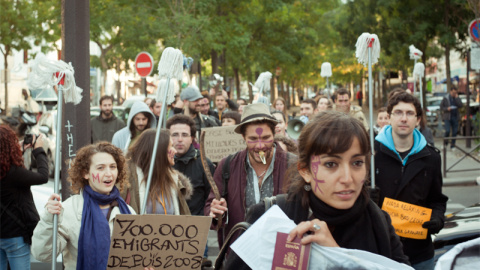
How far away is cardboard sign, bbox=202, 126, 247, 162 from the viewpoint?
7.71 meters

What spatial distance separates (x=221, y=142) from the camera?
7777mm

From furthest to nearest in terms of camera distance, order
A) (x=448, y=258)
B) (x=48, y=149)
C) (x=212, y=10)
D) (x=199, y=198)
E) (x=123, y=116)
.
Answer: (x=212, y=10) < (x=123, y=116) < (x=48, y=149) < (x=199, y=198) < (x=448, y=258)

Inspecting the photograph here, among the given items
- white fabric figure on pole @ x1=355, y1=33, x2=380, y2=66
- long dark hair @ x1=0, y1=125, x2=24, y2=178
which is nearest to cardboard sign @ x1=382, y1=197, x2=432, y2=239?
white fabric figure on pole @ x1=355, y1=33, x2=380, y2=66

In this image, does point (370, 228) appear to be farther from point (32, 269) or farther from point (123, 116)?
point (123, 116)

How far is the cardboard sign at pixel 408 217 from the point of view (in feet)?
14.9

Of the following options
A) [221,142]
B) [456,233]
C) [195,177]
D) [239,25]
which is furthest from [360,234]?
[239,25]

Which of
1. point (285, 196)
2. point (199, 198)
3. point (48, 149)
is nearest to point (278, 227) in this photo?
point (285, 196)

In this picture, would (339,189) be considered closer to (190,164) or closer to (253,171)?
(253,171)

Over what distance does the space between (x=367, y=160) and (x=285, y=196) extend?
374 millimetres

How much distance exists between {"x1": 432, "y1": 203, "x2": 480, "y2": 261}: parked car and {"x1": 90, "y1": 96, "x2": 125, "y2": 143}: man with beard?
703 centimetres

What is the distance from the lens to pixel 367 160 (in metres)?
2.55

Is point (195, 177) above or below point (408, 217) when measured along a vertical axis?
above

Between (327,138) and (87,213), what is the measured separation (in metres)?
2.28

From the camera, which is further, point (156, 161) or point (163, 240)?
point (156, 161)
